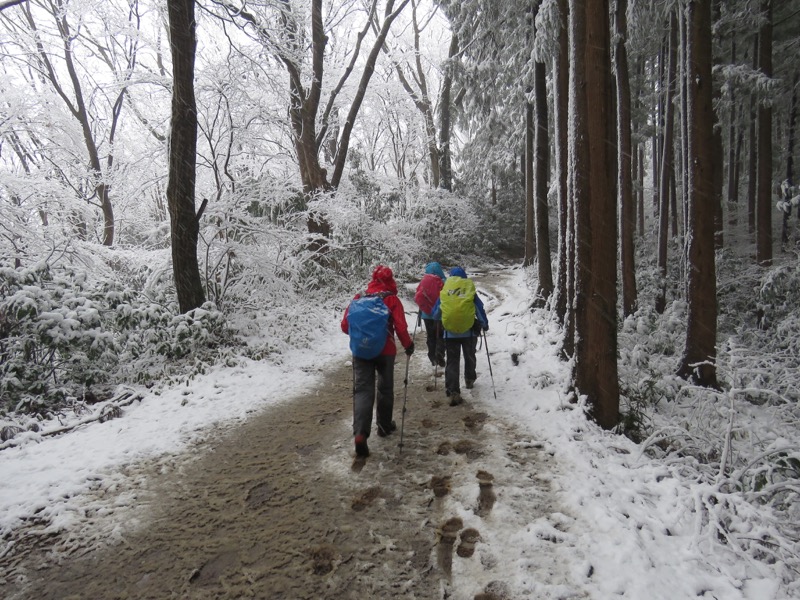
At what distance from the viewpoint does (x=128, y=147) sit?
2069 centimetres

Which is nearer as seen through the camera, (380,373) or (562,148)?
(380,373)

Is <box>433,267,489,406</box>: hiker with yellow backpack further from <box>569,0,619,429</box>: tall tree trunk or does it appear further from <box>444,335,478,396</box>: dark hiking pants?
<box>569,0,619,429</box>: tall tree trunk

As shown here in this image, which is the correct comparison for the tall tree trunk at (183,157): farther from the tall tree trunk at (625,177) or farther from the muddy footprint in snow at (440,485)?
the tall tree trunk at (625,177)

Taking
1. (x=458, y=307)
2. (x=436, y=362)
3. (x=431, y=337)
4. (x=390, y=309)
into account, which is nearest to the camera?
(x=390, y=309)

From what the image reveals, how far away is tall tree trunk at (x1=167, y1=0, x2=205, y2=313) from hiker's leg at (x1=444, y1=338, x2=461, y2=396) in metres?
4.72

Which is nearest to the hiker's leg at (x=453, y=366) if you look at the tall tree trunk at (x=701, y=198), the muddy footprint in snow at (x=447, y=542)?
the muddy footprint in snow at (x=447, y=542)

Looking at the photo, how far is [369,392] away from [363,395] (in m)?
0.07

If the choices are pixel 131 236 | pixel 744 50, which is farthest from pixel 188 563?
pixel 744 50

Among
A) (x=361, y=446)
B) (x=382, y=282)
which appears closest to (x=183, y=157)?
(x=382, y=282)

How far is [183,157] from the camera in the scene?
7.46m

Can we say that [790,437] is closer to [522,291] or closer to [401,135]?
[522,291]

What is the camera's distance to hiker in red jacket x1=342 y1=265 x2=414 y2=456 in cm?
449

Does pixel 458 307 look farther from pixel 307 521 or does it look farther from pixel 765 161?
pixel 765 161

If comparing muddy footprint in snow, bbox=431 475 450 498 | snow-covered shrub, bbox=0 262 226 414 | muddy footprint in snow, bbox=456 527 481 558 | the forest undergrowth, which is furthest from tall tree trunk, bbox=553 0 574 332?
snow-covered shrub, bbox=0 262 226 414
